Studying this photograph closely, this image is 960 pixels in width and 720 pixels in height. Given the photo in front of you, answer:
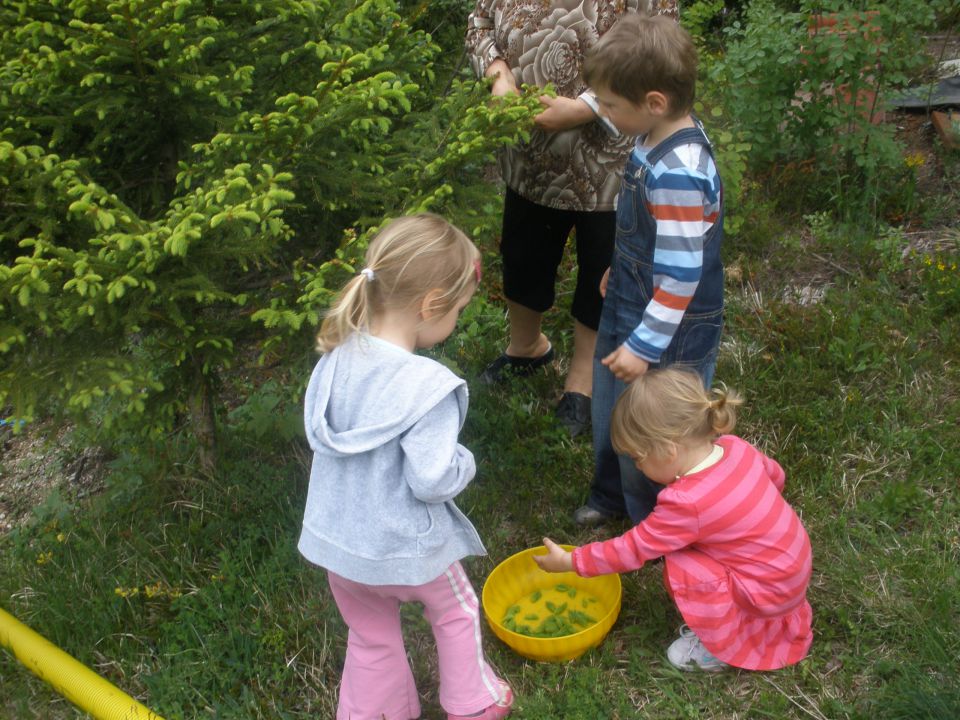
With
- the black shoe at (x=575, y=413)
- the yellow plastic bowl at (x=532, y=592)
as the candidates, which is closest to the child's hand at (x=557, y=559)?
the yellow plastic bowl at (x=532, y=592)

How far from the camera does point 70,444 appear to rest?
178 inches

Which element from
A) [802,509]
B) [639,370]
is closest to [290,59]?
[639,370]

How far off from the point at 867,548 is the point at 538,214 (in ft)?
5.66

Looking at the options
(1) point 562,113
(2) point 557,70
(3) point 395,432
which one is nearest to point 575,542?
(3) point 395,432

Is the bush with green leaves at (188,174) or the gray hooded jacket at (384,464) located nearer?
the gray hooded jacket at (384,464)

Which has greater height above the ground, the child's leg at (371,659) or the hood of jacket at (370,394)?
the hood of jacket at (370,394)

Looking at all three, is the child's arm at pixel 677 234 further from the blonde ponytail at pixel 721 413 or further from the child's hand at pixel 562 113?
the child's hand at pixel 562 113

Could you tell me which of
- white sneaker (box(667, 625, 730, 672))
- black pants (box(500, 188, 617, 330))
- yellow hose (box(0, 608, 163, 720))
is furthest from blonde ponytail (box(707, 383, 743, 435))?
yellow hose (box(0, 608, 163, 720))

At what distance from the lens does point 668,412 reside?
8.49 ft

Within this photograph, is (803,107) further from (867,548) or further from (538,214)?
(867,548)

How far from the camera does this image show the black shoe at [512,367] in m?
4.28

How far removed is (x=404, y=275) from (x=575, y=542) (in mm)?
1561

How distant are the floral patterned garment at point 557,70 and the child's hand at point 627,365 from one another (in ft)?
2.84

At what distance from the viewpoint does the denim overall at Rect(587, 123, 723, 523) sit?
A: 109 inches
